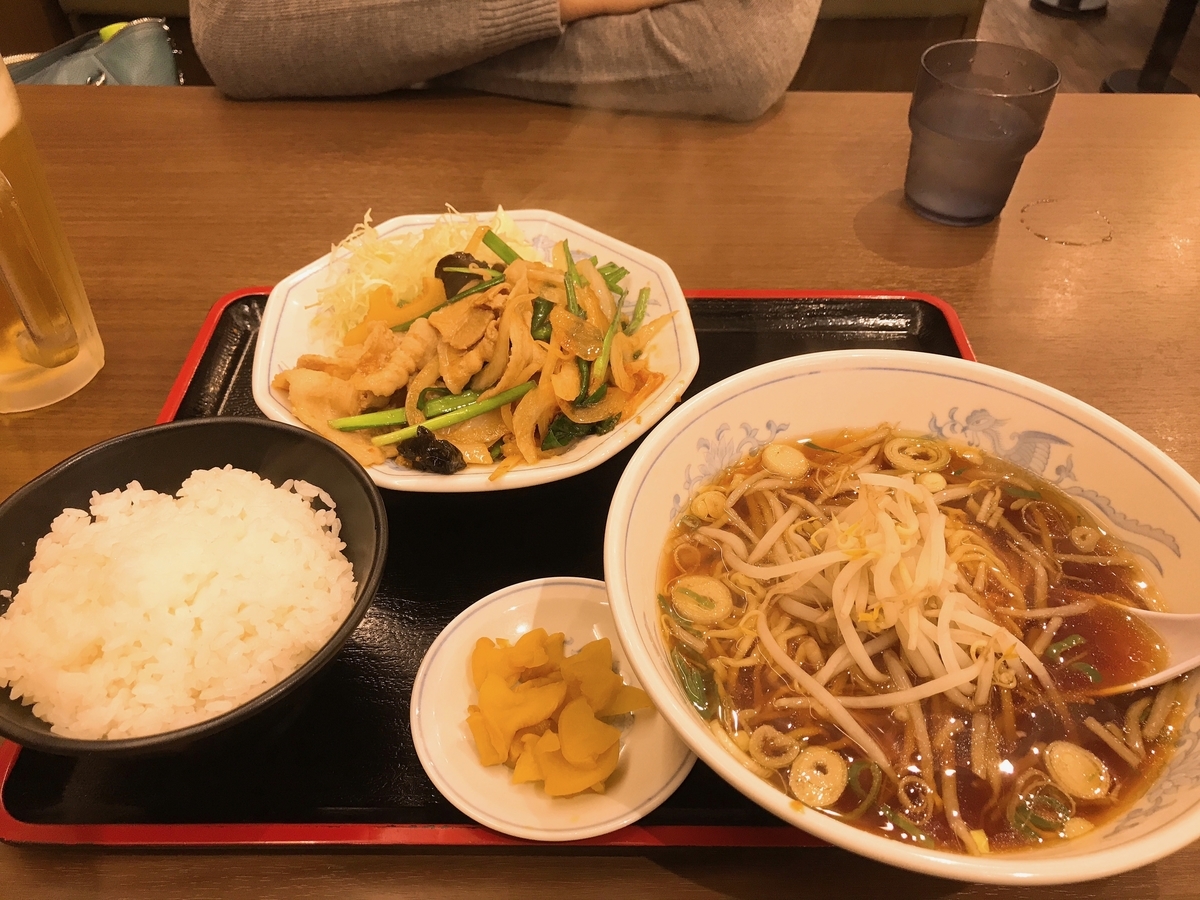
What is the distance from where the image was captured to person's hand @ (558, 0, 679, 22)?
8.81ft

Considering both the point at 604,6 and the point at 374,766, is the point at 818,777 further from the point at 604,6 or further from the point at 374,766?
the point at 604,6

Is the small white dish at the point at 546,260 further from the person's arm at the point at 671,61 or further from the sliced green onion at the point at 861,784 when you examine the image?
the person's arm at the point at 671,61

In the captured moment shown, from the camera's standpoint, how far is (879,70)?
15.2ft

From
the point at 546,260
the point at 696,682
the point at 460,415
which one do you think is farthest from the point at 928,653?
the point at 546,260

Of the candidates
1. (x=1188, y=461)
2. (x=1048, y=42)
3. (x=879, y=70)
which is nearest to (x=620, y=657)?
(x=1188, y=461)

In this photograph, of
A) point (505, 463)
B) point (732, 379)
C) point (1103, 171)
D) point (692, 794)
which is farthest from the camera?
point (1103, 171)

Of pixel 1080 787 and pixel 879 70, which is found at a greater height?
pixel 1080 787

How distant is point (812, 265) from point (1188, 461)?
922 millimetres

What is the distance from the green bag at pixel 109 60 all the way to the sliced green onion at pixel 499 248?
2170 millimetres

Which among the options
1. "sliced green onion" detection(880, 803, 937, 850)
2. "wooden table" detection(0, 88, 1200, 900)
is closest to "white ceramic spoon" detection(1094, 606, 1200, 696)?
"sliced green onion" detection(880, 803, 937, 850)

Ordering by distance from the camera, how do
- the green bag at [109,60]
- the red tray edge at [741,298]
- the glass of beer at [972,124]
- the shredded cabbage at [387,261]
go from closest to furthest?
the red tray edge at [741,298] → the shredded cabbage at [387,261] → the glass of beer at [972,124] → the green bag at [109,60]

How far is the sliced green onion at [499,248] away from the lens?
1.85 meters

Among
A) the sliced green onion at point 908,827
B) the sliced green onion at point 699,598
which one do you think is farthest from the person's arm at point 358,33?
the sliced green onion at point 908,827

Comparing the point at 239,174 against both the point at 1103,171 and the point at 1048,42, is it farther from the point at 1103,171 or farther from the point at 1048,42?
the point at 1048,42
